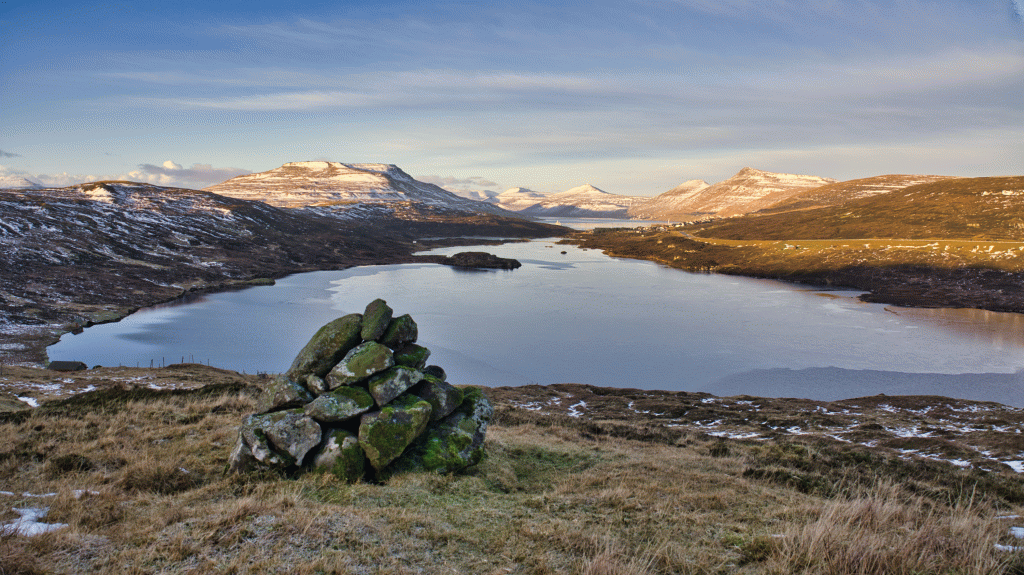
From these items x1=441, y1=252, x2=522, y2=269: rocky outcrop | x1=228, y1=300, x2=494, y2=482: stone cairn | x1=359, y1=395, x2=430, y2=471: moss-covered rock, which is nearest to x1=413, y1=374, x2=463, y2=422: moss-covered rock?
x1=228, y1=300, x2=494, y2=482: stone cairn

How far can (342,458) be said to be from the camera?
1024cm

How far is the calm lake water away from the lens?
110 feet

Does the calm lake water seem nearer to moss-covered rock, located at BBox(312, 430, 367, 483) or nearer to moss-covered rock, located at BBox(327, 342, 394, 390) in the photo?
moss-covered rock, located at BBox(327, 342, 394, 390)

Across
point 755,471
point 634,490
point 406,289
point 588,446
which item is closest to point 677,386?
point 588,446

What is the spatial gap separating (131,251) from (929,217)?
501 ft

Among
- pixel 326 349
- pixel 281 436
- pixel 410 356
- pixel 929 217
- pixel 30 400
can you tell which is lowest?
pixel 30 400

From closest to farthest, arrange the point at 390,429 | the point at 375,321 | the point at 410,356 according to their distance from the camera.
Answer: the point at 390,429 < the point at 375,321 < the point at 410,356

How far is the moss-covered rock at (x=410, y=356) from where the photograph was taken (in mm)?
12836

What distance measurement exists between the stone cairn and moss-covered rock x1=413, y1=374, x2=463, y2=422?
0.02 m

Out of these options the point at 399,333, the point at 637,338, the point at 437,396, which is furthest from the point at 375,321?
the point at 637,338

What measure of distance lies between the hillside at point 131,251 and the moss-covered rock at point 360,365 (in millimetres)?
37560

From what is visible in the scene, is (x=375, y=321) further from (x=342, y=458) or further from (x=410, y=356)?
(x=342, y=458)

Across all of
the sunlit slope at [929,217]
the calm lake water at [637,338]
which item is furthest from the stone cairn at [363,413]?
the sunlit slope at [929,217]

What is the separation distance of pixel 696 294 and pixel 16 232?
99.4 m
